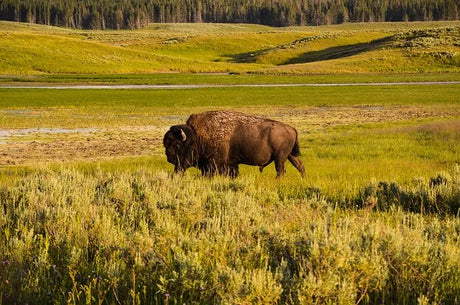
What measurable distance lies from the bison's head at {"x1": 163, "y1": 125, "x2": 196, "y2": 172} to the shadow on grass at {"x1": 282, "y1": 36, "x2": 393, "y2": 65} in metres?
84.2

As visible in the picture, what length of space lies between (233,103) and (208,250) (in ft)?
106

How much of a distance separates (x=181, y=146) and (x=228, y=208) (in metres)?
3.68

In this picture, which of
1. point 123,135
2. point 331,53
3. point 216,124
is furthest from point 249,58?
point 216,124

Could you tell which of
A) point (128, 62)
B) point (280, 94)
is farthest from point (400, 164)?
point (128, 62)

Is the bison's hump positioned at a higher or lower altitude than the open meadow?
higher

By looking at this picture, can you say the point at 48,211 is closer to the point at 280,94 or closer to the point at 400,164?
the point at 400,164

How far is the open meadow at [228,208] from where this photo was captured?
15.9 ft

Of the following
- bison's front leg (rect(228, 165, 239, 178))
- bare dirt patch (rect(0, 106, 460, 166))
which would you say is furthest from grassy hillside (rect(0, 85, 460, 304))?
bison's front leg (rect(228, 165, 239, 178))

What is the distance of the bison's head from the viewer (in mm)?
11180

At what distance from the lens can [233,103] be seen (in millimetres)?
37594

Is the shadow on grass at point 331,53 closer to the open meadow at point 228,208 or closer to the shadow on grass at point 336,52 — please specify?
the shadow on grass at point 336,52

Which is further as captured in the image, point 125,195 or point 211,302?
A: point 125,195

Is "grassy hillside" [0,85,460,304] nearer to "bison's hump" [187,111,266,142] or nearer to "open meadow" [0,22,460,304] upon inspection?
"open meadow" [0,22,460,304]

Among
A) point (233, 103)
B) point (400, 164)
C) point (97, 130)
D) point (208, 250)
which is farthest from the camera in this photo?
point (233, 103)
